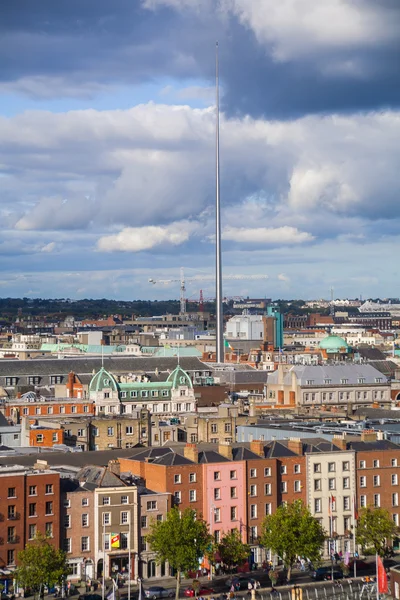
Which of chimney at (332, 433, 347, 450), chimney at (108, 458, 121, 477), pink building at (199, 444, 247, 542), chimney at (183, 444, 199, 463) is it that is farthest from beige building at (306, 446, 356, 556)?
chimney at (108, 458, 121, 477)

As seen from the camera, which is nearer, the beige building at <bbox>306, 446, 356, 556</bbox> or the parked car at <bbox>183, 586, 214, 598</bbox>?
the parked car at <bbox>183, 586, 214, 598</bbox>

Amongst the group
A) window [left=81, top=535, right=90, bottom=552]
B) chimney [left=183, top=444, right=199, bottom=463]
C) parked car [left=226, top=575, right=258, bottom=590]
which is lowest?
parked car [left=226, top=575, right=258, bottom=590]

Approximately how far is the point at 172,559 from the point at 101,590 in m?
6.93

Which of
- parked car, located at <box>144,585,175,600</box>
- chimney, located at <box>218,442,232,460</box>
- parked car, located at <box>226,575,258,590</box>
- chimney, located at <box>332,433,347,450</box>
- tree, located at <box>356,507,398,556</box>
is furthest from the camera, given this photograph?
chimney, located at <box>332,433,347,450</box>

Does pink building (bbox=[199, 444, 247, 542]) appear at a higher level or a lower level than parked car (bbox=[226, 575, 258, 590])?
higher

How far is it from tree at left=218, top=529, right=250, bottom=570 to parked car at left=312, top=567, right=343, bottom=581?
22.5ft

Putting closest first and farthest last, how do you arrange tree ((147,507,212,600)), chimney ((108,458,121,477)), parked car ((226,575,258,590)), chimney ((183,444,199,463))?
tree ((147,507,212,600)), parked car ((226,575,258,590)), chimney ((108,458,121,477)), chimney ((183,444,199,463))

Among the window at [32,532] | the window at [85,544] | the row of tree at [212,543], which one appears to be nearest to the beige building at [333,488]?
the row of tree at [212,543]

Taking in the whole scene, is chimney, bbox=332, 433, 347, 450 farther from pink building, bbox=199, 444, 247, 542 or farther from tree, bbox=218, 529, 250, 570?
tree, bbox=218, 529, 250, 570

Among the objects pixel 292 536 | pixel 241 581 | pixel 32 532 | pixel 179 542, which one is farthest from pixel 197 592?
pixel 32 532

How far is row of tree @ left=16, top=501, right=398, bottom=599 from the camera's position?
4491 inches

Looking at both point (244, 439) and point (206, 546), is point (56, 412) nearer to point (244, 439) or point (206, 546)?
point (244, 439)

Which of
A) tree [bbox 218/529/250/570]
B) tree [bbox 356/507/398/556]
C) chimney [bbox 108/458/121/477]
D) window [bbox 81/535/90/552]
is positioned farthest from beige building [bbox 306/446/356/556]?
window [bbox 81/535/90/552]

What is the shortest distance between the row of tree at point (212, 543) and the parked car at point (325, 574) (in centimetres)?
112
